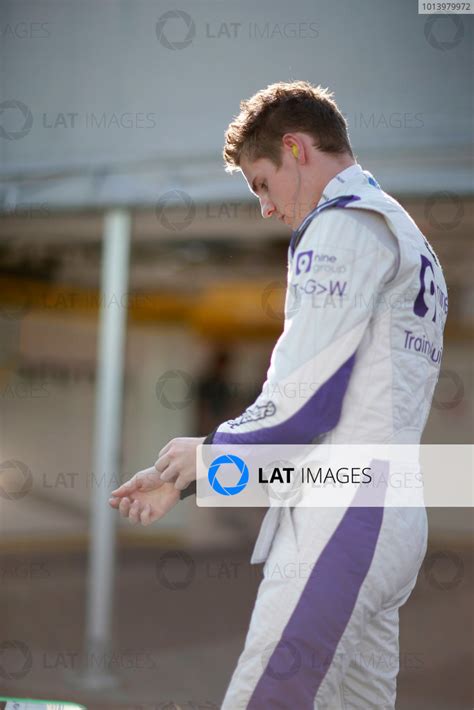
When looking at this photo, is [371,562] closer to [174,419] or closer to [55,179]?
→ [55,179]

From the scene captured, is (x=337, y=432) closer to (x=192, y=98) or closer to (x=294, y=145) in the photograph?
(x=294, y=145)

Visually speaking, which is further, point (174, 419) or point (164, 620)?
point (174, 419)

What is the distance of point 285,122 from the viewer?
5.53 feet

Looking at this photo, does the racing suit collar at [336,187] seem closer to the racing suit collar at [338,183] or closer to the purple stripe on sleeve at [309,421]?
the racing suit collar at [338,183]

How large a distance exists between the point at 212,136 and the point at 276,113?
1.56 m

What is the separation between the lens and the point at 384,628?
1620 mm

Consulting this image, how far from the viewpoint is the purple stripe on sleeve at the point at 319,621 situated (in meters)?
1.51

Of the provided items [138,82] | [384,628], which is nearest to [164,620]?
[138,82]

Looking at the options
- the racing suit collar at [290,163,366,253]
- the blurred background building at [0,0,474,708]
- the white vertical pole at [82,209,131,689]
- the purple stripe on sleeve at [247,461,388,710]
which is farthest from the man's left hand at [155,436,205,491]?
the white vertical pole at [82,209,131,689]

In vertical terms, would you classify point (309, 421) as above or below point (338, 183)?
below

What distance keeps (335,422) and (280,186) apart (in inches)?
17.7

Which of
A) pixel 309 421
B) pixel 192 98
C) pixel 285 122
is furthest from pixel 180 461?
pixel 192 98

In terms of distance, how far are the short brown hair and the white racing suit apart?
0.15 meters

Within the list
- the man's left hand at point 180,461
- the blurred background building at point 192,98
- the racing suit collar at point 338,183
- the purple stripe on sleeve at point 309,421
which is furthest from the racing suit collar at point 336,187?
the blurred background building at point 192,98
